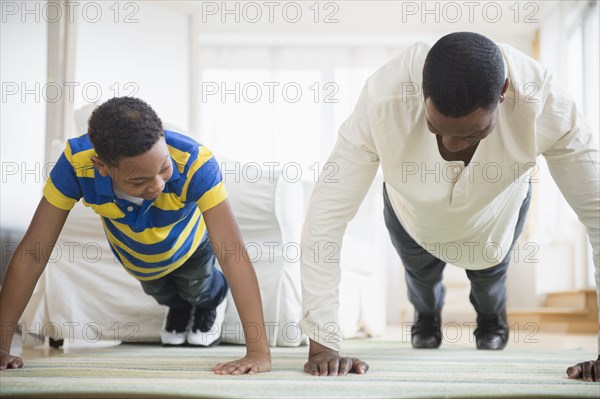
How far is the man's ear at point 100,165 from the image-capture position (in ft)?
4.89

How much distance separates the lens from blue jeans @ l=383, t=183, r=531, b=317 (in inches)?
75.9

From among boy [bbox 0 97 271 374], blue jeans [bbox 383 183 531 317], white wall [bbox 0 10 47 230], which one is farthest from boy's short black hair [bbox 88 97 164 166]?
white wall [bbox 0 10 47 230]

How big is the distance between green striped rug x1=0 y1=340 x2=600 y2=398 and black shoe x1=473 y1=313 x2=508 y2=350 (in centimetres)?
34

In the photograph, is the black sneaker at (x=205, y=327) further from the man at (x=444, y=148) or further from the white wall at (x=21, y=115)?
the white wall at (x=21, y=115)

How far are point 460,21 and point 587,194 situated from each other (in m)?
4.61

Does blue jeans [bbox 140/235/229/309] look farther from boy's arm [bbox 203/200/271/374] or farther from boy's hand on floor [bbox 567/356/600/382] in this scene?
boy's hand on floor [bbox 567/356/600/382]

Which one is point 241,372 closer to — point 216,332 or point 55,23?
point 216,332

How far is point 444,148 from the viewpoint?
145cm

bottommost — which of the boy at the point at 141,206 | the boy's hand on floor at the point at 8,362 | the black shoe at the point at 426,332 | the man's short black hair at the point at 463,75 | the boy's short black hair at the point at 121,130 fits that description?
the black shoe at the point at 426,332

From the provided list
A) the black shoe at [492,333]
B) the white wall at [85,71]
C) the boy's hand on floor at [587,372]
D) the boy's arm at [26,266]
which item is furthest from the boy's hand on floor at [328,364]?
the white wall at [85,71]

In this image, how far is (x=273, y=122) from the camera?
572 centimetres

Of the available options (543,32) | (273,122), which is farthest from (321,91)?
(543,32)

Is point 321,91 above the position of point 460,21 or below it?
below

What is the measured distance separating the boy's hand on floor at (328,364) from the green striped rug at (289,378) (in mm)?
27
